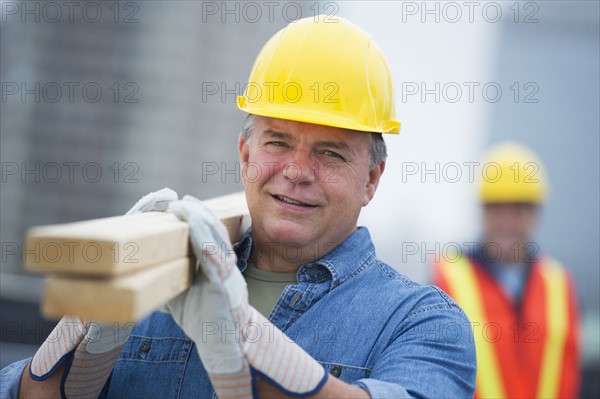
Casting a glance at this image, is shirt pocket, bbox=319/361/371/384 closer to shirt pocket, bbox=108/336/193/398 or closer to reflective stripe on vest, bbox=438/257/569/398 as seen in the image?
shirt pocket, bbox=108/336/193/398

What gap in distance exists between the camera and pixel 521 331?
4984 millimetres

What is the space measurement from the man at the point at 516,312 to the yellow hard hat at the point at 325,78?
2.64 meters

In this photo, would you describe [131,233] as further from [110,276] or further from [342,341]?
[342,341]

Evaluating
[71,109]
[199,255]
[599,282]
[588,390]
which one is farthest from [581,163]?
[199,255]

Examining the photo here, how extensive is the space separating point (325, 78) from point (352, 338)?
802 mm

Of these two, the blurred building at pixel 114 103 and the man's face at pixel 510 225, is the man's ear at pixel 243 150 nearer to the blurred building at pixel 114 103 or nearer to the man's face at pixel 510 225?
the man's face at pixel 510 225

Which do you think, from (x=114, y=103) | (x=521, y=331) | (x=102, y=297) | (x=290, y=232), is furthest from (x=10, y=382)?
(x=114, y=103)

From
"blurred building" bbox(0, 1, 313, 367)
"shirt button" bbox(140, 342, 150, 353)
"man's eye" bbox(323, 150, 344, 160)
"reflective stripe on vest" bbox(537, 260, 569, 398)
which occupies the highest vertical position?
"blurred building" bbox(0, 1, 313, 367)

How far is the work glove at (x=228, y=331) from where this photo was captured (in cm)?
186

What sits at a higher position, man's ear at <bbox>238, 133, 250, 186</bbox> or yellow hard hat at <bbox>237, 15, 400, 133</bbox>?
yellow hard hat at <bbox>237, 15, 400, 133</bbox>

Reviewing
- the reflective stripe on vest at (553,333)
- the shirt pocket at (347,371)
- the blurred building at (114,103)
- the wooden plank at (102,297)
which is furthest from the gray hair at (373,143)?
the blurred building at (114,103)

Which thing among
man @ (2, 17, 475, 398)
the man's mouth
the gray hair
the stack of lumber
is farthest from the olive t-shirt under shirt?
the stack of lumber

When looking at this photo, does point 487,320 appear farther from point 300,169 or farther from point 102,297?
point 102,297

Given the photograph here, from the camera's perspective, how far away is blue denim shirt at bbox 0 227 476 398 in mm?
2264
